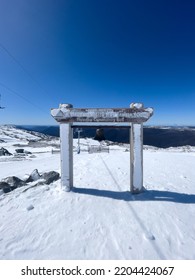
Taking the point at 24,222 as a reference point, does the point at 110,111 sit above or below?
above

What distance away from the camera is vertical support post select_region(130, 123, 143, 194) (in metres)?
6.12

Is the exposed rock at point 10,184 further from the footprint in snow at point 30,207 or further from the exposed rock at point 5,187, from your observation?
the footprint in snow at point 30,207

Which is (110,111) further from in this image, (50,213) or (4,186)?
(4,186)

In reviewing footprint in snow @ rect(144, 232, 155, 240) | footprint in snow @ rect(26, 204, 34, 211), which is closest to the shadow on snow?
footprint in snow @ rect(26, 204, 34, 211)

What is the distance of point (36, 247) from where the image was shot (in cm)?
367

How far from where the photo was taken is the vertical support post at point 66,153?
6.29m

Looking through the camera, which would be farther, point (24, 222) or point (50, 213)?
point (50, 213)

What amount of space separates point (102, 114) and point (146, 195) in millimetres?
3253

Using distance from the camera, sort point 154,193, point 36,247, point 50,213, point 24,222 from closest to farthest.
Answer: point 36,247, point 24,222, point 50,213, point 154,193

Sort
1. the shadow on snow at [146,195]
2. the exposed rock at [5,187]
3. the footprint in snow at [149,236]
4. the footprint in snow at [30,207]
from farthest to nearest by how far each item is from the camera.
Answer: the exposed rock at [5,187], the shadow on snow at [146,195], the footprint in snow at [30,207], the footprint in snow at [149,236]

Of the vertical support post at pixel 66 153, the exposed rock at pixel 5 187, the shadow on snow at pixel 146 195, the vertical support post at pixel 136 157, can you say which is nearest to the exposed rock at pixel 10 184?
the exposed rock at pixel 5 187

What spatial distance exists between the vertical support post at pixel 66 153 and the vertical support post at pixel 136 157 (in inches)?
88.0
